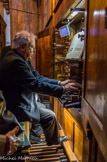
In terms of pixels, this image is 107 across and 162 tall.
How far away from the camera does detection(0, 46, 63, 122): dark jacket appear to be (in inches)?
72.8

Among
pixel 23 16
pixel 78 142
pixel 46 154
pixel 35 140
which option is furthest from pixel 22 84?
pixel 23 16

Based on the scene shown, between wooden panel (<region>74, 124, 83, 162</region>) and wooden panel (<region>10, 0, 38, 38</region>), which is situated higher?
wooden panel (<region>10, 0, 38, 38</region>)

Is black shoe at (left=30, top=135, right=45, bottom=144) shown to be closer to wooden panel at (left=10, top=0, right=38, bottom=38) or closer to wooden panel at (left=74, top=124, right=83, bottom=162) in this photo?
wooden panel at (left=74, top=124, right=83, bottom=162)

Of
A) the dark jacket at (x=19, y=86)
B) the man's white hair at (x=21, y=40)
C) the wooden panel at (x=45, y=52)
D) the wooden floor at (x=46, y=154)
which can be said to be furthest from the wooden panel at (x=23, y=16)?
the wooden floor at (x=46, y=154)

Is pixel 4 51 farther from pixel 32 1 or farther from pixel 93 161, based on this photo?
pixel 32 1

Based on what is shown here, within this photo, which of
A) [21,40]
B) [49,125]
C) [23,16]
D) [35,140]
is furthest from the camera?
Answer: [23,16]

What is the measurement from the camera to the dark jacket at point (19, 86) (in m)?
1.85

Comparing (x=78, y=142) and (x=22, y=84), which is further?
(x=78, y=142)

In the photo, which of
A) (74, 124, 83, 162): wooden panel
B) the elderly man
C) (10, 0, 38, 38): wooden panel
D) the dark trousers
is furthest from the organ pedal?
(10, 0, 38, 38): wooden panel

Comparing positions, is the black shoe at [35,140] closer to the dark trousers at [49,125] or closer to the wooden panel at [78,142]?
the dark trousers at [49,125]

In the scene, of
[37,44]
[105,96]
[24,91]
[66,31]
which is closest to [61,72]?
[66,31]

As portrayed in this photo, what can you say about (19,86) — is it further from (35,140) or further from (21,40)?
(35,140)

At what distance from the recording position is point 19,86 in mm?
1929

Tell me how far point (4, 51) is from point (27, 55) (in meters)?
0.28
